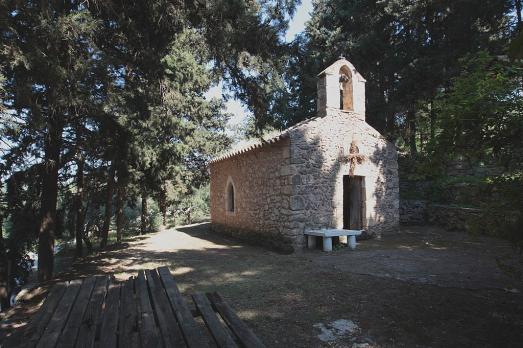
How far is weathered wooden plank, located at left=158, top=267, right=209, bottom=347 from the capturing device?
2105 millimetres

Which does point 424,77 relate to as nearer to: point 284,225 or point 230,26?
point 284,225

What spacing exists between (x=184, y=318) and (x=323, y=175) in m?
7.13

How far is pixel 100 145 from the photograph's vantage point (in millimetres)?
8297

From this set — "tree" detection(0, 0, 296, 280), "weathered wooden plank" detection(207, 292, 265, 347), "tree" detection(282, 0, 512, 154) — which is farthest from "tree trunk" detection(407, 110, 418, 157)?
"weathered wooden plank" detection(207, 292, 265, 347)

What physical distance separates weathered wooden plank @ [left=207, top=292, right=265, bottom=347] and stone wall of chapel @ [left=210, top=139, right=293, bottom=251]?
18.7 feet

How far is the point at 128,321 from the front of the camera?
249 centimetres

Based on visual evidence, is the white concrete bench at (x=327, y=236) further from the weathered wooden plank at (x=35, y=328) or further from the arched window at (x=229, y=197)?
the weathered wooden plank at (x=35, y=328)

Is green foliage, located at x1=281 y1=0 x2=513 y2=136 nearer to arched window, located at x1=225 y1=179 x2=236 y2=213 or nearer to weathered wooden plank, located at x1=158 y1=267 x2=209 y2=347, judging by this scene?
arched window, located at x1=225 y1=179 x2=236 y2=213

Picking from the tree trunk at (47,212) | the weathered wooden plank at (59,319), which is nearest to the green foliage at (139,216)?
the tree trunk at (47,212)

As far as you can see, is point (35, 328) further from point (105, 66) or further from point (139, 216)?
point (139, 216)

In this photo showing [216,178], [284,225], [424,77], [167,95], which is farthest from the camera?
[216,178]

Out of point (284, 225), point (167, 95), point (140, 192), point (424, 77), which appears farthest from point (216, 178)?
point (424, 77)

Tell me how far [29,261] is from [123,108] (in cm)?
791

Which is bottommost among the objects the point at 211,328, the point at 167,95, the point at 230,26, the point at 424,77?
the point at 211,328
